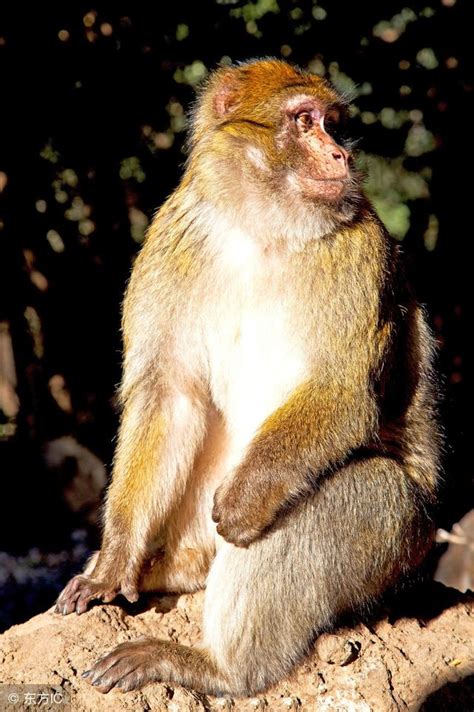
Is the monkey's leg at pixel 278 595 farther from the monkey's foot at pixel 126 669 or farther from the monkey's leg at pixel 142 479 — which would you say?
the monkey's leg at pixel 142 479

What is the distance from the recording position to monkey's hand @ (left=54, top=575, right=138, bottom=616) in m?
4.16

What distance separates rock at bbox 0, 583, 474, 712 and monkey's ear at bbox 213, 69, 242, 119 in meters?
1.91

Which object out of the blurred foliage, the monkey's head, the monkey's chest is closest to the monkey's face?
the monkey's head

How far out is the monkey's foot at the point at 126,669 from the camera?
12.5ft

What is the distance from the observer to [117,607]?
427 cm

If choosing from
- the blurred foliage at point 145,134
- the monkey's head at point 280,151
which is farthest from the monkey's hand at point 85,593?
the blurred foliage at point 145,134

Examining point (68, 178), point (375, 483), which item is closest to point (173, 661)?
point (375, 483)

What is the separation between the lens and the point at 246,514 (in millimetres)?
3889

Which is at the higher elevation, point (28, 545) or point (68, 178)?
point (68, 178)

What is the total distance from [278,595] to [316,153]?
1.56 m

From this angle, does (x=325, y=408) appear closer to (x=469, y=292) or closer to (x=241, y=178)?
(x=241, y=178)

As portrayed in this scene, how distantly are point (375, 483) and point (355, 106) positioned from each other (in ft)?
9.69

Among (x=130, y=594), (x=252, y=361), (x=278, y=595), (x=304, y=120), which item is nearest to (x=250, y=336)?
(x=252, y=361)

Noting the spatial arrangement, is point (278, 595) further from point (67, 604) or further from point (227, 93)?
point (227, 93)
